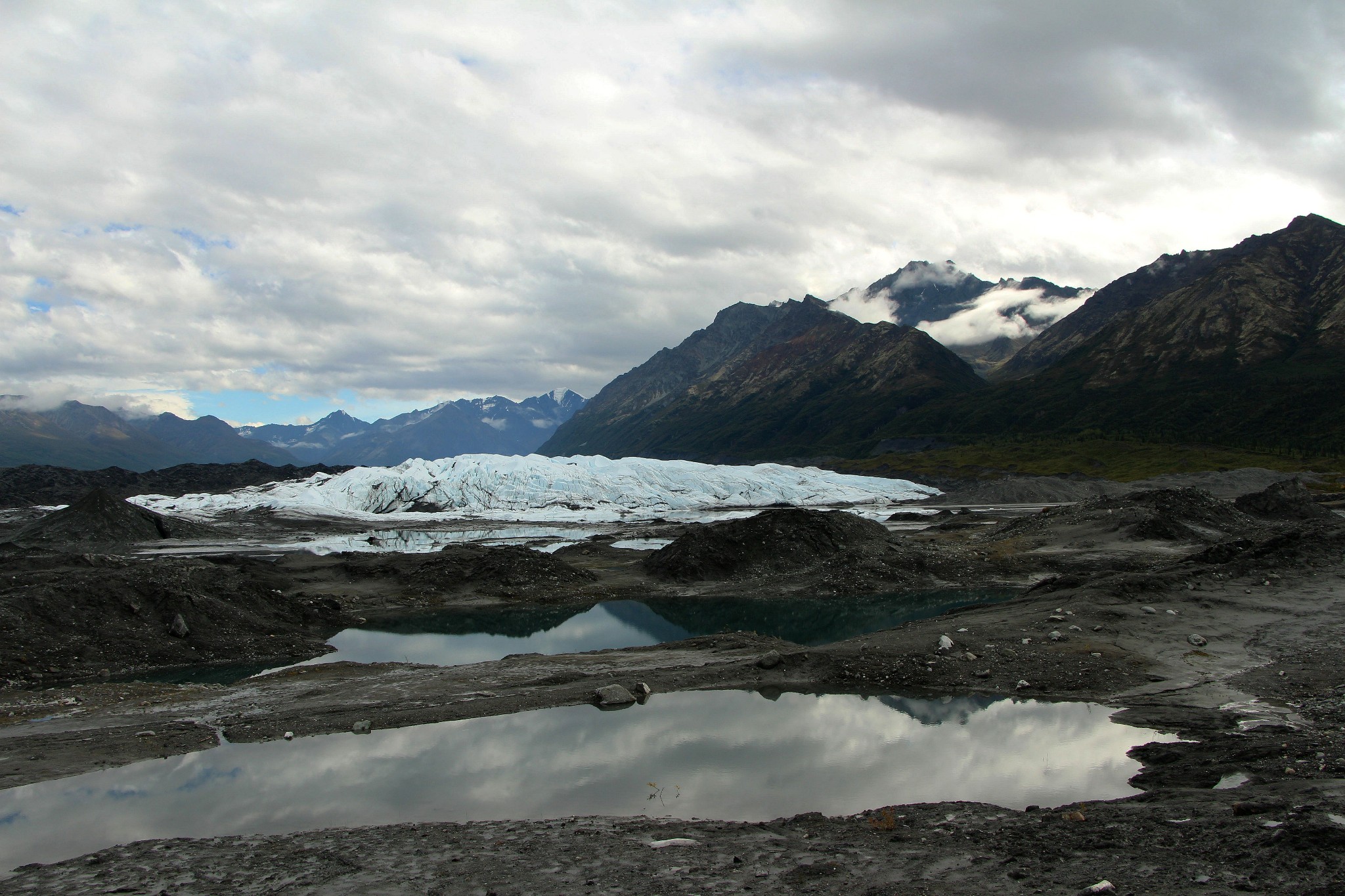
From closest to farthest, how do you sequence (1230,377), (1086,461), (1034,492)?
(1034,492) → (1086,461) → (1230,377)

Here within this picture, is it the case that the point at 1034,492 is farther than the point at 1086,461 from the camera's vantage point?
No

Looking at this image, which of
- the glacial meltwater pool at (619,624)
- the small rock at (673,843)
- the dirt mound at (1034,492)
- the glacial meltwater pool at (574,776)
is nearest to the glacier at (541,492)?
the dirt mound at (1034,492)

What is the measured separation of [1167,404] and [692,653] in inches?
6549

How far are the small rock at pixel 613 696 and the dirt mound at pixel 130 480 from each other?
385 feet

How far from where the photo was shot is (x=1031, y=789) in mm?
14750

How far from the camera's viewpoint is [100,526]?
7581 centimetres

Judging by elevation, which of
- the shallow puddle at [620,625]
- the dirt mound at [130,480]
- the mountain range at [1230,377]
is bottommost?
the shallow puddle at [620,625]

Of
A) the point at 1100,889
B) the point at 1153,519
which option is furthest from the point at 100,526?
the point at 1153,519

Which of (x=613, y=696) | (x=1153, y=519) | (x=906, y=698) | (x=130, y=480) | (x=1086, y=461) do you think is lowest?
(x=906, y=698)

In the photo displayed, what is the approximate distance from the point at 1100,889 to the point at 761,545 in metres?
41.7

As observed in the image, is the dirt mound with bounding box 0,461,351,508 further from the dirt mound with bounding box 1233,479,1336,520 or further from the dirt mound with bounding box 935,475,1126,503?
the dirt mound with bounding box 1233,479,1336,520

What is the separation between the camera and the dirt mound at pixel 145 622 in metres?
27.5

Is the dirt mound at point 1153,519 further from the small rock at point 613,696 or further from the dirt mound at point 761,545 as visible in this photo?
the small rock at point 613,696

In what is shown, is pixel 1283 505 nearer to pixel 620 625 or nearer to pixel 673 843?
pixel 620 625
